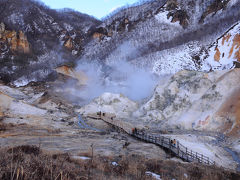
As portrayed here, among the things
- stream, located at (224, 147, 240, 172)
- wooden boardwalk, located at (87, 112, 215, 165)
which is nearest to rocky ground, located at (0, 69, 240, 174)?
stream, located at (224, 147, 240, 172)

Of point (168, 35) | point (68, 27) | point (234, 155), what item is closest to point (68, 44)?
point (68, 27)

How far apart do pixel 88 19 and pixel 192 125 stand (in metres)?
151

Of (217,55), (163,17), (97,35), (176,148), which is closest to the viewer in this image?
(176,148)

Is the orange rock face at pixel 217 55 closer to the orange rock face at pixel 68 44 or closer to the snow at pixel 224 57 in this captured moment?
the snow at pixel 224 57

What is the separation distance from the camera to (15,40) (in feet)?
290

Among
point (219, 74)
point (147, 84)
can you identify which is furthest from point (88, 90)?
point (219, 74)

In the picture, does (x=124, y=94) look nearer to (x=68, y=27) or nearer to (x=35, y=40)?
(x=35, y=40)

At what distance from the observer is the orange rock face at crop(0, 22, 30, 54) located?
285ft

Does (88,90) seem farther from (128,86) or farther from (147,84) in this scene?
(147,84)

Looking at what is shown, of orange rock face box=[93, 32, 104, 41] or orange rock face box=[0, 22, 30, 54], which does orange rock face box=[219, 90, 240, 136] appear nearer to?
orange rock face box=[0, 22, 30, 54]

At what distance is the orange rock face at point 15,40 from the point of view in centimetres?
8700

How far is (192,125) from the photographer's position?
2717 cm

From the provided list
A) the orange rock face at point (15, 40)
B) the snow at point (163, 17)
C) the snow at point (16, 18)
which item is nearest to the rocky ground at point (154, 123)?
the orange rock face at point (15, 40)

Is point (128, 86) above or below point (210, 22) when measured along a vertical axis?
below
